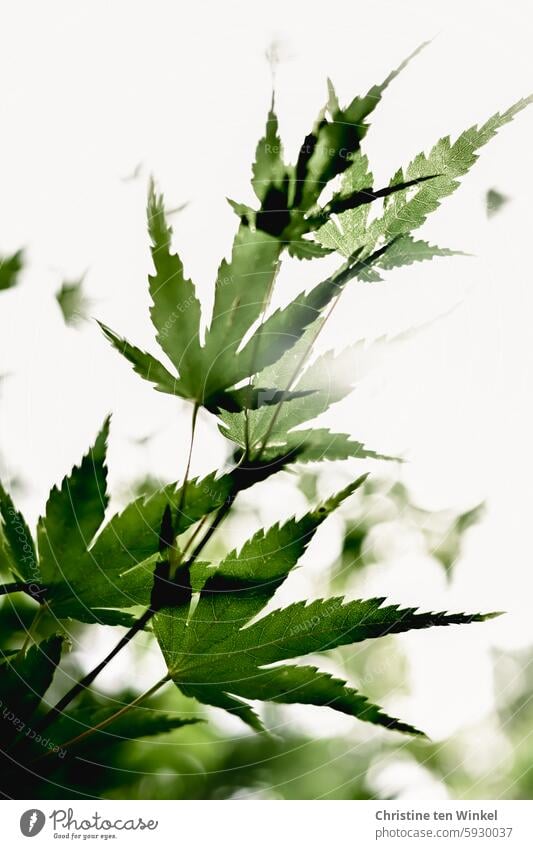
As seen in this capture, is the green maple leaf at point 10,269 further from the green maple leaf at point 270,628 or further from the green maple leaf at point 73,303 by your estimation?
the green maple leaf at point 270,628

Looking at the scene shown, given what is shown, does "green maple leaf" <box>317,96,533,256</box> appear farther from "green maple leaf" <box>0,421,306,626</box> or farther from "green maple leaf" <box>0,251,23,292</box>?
"green maple leaf" <box>0,251,23,292</box>

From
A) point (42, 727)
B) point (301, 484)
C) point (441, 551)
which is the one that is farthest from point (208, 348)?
point (441, 551)

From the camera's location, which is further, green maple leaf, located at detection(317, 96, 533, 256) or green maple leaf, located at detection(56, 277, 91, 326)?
green maple leaf, located at detection(56, 277, 91, 326)

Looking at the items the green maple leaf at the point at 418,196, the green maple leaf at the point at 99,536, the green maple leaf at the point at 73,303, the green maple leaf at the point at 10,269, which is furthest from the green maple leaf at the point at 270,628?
the green maple leaf at the point at 10,269

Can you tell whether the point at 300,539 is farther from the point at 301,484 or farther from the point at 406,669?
the point at 406,669

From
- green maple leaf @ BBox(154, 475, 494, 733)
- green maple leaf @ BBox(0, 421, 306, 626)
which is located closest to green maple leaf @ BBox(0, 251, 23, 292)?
green maple leaf @ BBox(0, 421, 306, 626)

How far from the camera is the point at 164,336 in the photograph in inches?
17.3
